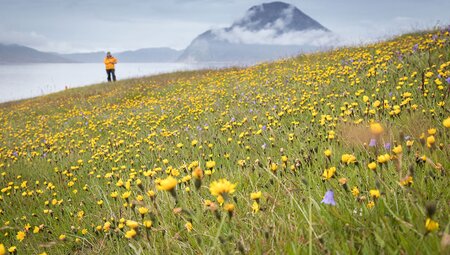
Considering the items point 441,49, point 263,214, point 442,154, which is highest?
point 441,49

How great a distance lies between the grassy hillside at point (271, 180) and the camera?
65.2 inches

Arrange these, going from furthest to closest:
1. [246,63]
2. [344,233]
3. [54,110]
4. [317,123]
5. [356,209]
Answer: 1. [246,63]
2. [54,110]
3. [317,123]
4. [356,209]
5. [344,233]

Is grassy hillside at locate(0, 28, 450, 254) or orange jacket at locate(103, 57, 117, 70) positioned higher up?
orange jacket at locate(103, 57, 117, 70)

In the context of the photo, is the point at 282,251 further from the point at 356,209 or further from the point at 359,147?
the point at 359,147

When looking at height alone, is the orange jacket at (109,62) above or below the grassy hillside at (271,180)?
above

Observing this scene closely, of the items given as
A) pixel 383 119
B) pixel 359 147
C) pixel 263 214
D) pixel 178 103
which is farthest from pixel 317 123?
pixel 178 103

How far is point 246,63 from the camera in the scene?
1817 cm

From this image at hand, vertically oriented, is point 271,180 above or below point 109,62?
below

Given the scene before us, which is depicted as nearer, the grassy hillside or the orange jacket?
the grassy hillside

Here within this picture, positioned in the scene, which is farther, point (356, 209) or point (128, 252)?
point (128, 252)

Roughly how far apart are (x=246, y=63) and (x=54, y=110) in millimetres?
10721

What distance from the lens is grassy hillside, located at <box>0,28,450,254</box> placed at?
5.43 feet

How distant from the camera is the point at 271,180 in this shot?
2893 mm

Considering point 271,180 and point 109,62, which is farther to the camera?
point 109,62
